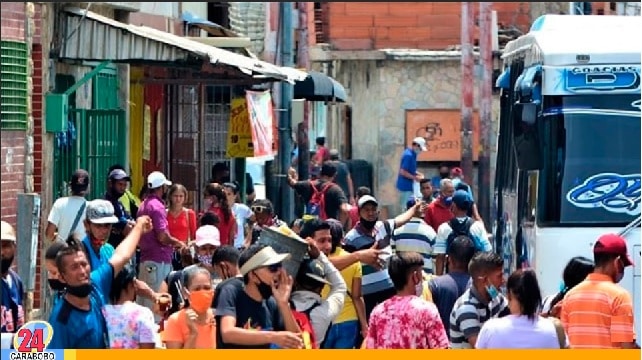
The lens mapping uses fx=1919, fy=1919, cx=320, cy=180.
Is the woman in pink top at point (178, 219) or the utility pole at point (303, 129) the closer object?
the woman in pink top at point (178, 219)

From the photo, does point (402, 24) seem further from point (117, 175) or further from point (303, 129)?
point (117, 175)

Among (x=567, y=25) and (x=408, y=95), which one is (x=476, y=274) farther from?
(x=408, y=95)

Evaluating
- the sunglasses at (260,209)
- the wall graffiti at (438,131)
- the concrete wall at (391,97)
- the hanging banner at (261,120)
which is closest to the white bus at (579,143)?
the sunglasses at (260,209)

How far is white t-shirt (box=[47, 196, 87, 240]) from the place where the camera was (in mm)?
15703

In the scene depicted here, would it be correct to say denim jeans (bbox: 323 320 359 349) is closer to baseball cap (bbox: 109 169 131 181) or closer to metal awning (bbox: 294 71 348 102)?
baseball cap (bbox: 109 169 131 181)

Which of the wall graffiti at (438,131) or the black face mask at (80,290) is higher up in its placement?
the wall graffiti at (438,131)

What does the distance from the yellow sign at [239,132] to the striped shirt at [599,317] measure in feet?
43.3

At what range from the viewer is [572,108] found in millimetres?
15102

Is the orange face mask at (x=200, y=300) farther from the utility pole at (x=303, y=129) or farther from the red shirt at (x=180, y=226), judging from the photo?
the utility pole at (x=303, y=129)

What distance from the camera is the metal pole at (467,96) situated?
A: 3678 centimetres

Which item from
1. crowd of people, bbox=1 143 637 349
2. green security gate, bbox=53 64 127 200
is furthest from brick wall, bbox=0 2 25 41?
crowd of people, bbox=1 143 637 349

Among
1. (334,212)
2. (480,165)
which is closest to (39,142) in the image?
(334,212)

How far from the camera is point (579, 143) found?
14945 millimetres

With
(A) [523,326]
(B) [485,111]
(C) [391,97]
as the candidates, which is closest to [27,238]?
(A) [523,326]
